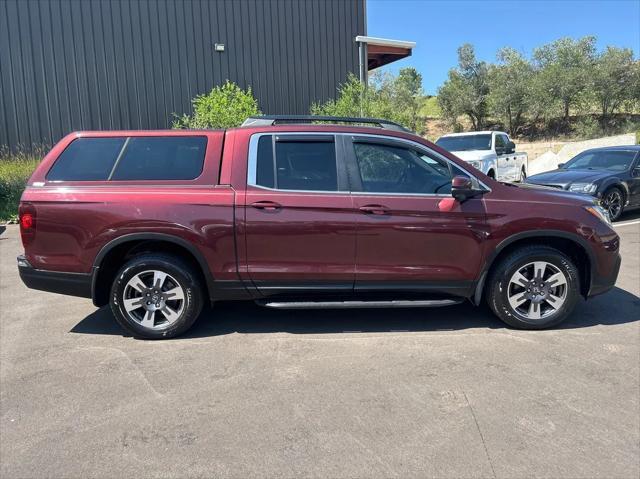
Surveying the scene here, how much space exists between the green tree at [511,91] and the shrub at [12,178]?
25846 millimetres

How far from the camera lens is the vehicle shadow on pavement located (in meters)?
4.89

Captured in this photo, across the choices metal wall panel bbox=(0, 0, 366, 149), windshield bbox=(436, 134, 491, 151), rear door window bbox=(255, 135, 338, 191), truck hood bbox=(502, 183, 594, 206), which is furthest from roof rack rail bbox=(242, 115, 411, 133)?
metal wall panel bbox=(0, 0, 366, 149)

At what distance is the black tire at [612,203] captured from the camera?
10406mm

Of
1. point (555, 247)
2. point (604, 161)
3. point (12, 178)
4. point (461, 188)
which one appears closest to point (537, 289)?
point (555, 247)

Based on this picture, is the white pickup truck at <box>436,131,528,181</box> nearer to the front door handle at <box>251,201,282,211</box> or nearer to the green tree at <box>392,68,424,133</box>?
the green tree at <box>392,68,424,133</box>

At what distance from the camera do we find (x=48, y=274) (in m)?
4.57

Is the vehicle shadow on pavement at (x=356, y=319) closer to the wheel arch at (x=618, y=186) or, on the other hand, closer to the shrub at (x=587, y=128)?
the wheel arch at (x=618, y=186)

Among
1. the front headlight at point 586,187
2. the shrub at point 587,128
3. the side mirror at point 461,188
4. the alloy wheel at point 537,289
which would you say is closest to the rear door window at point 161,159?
the side mirror at point 461,188

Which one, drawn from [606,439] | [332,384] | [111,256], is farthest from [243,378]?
[606,439]

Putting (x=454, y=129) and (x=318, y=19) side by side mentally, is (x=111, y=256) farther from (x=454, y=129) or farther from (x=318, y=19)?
(x=454, y=129)

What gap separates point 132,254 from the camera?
15.3 ft

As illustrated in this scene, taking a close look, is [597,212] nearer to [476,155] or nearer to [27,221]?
[27,221]

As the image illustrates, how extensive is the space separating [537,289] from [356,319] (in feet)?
5.55

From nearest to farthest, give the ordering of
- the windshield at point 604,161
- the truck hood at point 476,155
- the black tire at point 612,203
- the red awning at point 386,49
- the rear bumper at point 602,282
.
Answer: the rear bumper at point 602,282 → the black tire at point 612,203 → the windshield at point 604,161 → the truck hood at point 476,155 → the red awning at point 386,49
